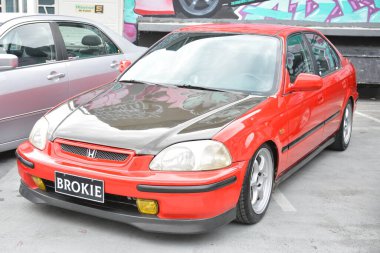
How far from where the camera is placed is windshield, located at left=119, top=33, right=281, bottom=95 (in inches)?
167

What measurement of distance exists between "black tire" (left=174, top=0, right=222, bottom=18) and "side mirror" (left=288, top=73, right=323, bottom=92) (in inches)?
367

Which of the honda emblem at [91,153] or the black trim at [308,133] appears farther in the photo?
the black trim at [308,133]

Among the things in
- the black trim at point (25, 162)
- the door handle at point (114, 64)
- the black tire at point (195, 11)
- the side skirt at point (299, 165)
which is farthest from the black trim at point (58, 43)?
the black tire at point (195, 11)

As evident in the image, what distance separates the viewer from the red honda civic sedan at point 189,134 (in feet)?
10.7

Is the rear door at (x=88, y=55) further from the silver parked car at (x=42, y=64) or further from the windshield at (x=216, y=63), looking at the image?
the windshield at (x=216, y=63)

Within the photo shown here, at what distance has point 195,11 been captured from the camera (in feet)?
43.6

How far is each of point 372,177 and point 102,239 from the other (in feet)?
9.14

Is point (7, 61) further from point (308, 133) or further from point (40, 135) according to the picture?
point (308, 133)

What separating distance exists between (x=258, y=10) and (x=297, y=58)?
9045 millimetres

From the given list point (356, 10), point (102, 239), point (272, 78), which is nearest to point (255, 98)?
point (272, 78)

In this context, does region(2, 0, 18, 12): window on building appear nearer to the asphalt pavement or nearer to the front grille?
the asphalt pavement

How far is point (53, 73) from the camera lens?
5.37 meters

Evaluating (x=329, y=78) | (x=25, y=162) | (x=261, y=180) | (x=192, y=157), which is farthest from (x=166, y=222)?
(x=329, y=78)

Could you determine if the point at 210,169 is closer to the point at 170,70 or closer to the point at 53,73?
the point at 170,70
